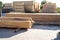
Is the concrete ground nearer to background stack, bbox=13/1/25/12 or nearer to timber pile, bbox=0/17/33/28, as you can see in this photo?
Result: timber pile, bbox=0/17/33/28

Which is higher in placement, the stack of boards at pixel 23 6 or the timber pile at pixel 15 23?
the stack of boards at pixel 23 6

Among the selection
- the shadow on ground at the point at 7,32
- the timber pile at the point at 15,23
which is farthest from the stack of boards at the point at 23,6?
the shadow on ground at the point at 7,32

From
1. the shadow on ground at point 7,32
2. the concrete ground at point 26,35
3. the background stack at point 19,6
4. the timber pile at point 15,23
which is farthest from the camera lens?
the background stack at point 19,6

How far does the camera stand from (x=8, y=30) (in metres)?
5.52

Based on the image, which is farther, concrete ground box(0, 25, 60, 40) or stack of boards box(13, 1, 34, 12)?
stack of boards box(13, 1, 34, 12)

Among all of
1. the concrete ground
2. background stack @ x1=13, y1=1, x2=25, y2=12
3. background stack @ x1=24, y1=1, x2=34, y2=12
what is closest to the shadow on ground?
the concrete ground

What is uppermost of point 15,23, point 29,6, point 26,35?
point 29,6

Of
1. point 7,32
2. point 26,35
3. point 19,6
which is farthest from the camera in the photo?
point 19,6

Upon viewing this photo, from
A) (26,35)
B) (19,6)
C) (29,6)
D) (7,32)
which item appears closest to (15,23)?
(7,32)

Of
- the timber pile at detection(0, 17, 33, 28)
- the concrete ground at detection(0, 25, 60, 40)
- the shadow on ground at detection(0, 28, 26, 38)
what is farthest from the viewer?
the timber pile at detection(0, 17, 33, 28)

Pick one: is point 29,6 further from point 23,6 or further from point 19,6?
point 19,6

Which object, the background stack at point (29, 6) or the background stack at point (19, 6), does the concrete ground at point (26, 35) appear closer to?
the background stack at point (19, 6)

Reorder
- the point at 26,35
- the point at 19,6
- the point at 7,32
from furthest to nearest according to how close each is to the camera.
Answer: the point at 19,6 < the point at 7,32 < the point at 26,35

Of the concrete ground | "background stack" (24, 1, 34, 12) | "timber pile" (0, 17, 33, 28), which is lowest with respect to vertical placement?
the concrete ground
